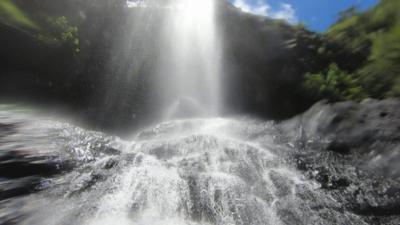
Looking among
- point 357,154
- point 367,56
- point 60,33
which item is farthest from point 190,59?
point 357,154

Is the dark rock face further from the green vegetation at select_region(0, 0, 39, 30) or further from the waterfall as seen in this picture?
the green vegetation at select_region(0, 0, 39, 30)

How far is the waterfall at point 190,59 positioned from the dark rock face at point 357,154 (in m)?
6.27

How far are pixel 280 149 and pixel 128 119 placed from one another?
734 cm

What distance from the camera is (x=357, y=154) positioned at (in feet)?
19.1

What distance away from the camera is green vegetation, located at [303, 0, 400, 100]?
24.2ft

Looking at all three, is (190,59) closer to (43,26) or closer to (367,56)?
(43,26)

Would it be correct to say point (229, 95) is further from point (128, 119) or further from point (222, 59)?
point (128, 119)

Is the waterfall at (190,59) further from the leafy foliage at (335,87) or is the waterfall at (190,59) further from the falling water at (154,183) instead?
the falling water at (154,183)

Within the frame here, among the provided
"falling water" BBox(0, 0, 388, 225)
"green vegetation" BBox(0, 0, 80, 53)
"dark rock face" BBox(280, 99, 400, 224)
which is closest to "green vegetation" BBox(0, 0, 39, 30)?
"green vegetation" BBox(0, 0, 80, 53)

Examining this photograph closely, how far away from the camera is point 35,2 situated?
1238 cm

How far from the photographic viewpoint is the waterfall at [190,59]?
13844 mm

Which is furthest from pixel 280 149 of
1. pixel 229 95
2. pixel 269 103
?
pixel 229 95

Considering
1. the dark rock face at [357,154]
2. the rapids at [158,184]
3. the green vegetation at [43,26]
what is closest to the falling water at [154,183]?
the rapids at [158,184]

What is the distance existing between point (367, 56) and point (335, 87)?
107 inches
